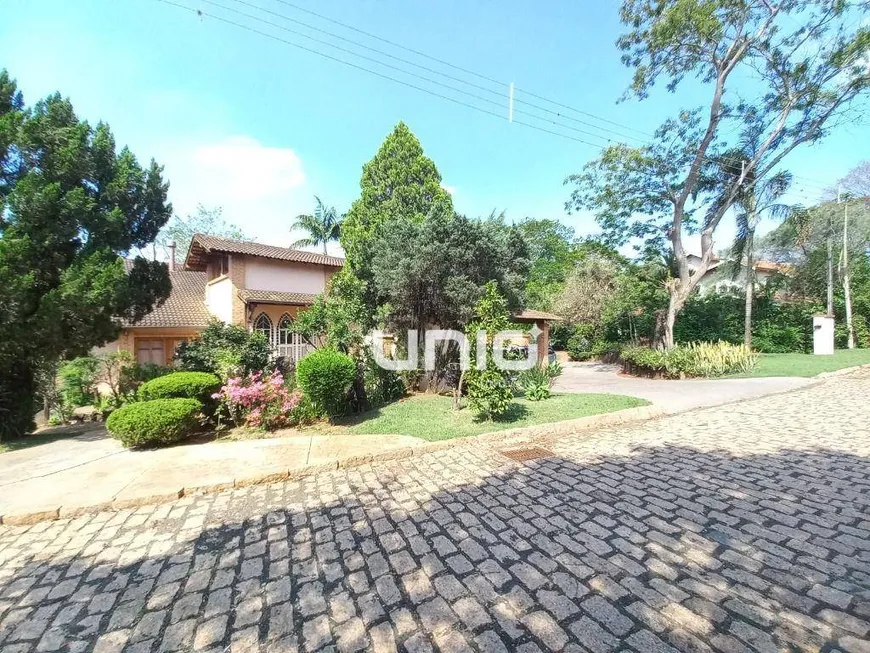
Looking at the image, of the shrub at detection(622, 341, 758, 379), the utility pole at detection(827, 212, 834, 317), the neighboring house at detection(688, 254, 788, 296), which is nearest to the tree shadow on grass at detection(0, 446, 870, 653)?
the shrub at detection(622, 341, 758, 379)

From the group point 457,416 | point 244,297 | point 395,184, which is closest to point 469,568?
point 457,416

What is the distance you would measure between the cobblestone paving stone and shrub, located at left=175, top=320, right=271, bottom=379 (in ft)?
18.0

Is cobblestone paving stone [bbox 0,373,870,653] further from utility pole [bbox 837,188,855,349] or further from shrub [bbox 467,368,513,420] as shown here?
utility pole [bbox 837,188,855,349]

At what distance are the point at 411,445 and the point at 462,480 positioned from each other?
1.33m

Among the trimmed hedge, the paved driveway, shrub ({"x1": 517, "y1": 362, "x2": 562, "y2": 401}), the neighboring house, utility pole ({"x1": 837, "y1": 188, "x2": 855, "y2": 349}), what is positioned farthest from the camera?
the neighboring house

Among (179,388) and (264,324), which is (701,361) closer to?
(179,388)

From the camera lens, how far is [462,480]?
13.8ft

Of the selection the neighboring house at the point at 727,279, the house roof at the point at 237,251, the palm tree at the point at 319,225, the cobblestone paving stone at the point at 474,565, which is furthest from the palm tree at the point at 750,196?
the palm tree at the point at 319,225

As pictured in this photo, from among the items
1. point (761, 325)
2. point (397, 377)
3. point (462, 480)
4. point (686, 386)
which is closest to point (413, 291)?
point (397, 377)

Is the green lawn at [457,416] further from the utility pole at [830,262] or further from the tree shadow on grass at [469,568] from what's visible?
the utility pole at [830,262]

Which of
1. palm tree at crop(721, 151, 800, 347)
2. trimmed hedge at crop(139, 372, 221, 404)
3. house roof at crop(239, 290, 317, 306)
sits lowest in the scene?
trimmed hedge at crop(139, 372, 221, 404)

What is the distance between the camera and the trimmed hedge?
6.50 metres

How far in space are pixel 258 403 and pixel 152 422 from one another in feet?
5.20

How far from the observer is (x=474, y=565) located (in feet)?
8.62
